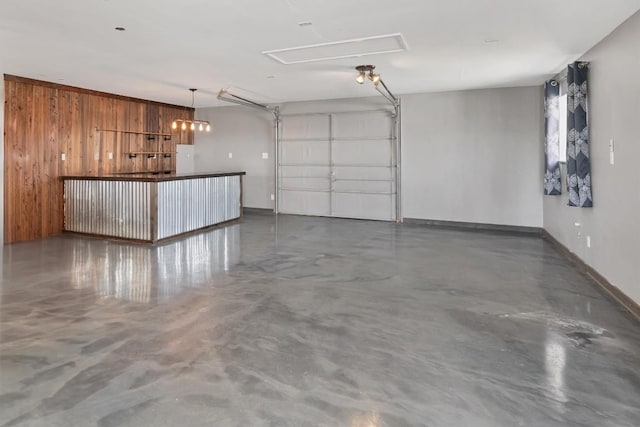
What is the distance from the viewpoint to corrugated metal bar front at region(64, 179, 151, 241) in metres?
6.66

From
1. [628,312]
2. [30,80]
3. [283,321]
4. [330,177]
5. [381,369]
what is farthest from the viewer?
[330,177]

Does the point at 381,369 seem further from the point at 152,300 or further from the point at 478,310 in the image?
the point at 152,300

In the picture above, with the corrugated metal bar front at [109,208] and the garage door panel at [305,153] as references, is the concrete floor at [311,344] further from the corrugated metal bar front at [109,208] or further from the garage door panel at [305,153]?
the garage door panel at [305,153]

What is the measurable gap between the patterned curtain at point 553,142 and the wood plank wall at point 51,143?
26.6ft

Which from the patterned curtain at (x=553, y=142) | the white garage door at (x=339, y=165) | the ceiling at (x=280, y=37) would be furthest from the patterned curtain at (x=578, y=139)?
the white garage door at (x=339, y=165)

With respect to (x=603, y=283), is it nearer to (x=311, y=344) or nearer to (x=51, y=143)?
(x=311, y=344)

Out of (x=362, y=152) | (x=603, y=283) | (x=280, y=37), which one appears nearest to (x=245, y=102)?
(x=362, y=152)

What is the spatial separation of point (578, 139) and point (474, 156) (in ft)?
11.0

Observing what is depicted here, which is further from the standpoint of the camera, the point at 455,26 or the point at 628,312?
the point at 455,26

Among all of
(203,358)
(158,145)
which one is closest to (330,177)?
(158,145)

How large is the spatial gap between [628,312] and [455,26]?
10.5 feet

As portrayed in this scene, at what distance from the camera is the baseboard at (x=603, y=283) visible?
144 inches

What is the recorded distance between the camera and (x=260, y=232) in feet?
25.4

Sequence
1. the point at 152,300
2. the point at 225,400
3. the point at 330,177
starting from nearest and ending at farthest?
1. the point at 225,400
2. the point at 152,300
3. the point at 330,177
